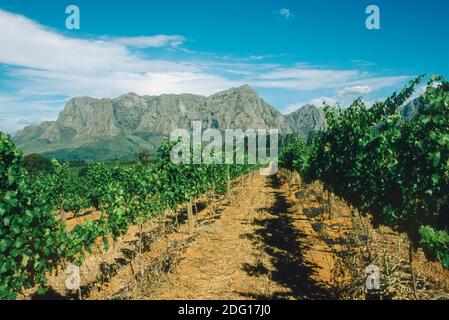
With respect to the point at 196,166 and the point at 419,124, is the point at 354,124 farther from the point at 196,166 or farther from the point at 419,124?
the point at 196,166

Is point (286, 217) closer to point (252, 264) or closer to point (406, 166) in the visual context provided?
point (252, 264)

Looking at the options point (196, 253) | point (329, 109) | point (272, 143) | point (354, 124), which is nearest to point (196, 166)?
point (196, 253)

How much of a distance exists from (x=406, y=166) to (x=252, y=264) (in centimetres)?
679

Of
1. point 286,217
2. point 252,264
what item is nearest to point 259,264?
point 252,264

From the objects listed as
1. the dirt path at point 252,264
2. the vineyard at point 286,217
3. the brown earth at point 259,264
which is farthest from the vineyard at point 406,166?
the dirt path at point 252,264

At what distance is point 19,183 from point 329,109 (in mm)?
12737

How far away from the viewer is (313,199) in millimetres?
26438

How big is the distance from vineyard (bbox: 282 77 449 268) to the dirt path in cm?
285

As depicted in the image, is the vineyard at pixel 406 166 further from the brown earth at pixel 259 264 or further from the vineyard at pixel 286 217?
the brown earth at pixel 259 264

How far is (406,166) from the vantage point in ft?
25.7

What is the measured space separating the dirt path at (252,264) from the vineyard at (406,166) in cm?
285

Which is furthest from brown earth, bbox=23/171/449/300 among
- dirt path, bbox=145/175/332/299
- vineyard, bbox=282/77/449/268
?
vineyard, bbox=282/77/449/268

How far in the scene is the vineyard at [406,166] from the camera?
681cm

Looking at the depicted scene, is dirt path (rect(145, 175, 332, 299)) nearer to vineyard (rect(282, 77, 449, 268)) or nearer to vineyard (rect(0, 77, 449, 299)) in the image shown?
vineyard (rect(0, 77, 449, 299))
